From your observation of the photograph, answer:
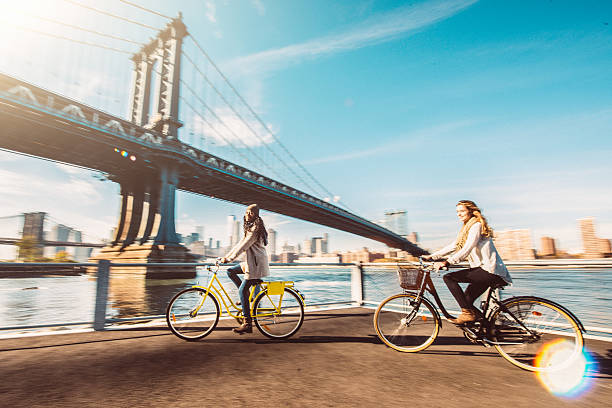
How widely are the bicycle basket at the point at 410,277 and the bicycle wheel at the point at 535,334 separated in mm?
705

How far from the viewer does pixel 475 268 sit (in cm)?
298

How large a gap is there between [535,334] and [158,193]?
34327 millimetres

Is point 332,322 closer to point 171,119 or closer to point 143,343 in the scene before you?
point 143,343

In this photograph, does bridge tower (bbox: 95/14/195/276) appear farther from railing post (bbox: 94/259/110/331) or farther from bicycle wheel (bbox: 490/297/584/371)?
bicycle wheel (bbox: 490/297/584/371)

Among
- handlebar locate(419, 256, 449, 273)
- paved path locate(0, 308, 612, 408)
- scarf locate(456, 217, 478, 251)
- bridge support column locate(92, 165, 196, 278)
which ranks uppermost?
bridge support column locate(92, 165, 196, 278)

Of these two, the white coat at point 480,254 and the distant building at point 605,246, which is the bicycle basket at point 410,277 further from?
the distant building at point 605,246

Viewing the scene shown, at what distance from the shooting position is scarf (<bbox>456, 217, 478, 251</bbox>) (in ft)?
10.1

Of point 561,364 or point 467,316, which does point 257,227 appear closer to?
point 467,316

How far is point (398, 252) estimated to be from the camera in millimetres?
45656

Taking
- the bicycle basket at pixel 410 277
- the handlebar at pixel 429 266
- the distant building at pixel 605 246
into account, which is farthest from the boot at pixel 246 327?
the distant building at pixel 605 246

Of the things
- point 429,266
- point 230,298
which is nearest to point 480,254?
point 429,266

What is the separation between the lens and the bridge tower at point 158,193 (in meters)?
30.3

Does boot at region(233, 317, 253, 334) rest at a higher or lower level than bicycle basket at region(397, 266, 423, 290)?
lower

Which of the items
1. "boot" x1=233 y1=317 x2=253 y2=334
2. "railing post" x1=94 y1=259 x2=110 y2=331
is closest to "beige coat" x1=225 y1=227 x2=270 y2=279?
"boot" x1=233 y1=317 x2=253 y2=334
